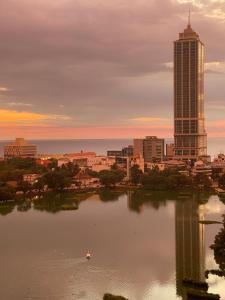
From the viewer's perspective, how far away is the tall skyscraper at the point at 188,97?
60.9 meters

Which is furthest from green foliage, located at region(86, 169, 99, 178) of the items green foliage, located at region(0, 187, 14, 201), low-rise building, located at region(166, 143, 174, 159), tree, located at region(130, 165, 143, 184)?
low-rise building, located at region(166, 143, 174, 159)

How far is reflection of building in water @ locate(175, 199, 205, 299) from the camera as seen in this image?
1564 centimetres

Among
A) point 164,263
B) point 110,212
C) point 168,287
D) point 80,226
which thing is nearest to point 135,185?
point 110,212

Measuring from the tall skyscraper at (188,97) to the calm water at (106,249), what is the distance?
3192 centimetres

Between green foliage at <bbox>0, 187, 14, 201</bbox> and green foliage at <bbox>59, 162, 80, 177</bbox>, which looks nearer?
green foliage at <bbox>0, 187, 14, 201</bbox>

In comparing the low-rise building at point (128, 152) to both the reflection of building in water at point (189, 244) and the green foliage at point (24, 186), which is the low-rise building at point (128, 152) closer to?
the green foliage at point (24, 186)

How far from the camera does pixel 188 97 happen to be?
200ft

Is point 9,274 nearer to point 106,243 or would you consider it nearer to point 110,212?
point 106,243

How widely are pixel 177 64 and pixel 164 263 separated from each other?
47.3 m

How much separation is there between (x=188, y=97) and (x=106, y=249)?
4418 cm

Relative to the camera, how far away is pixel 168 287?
574 inches

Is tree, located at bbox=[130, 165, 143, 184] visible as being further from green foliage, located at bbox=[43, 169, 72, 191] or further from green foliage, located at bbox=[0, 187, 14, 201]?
green foliage, located at bbox=[0, 187, 14, 201]

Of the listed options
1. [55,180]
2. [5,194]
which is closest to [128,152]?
[55,180]

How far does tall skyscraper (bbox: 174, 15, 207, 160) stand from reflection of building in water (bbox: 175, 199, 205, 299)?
3312 centimetres
